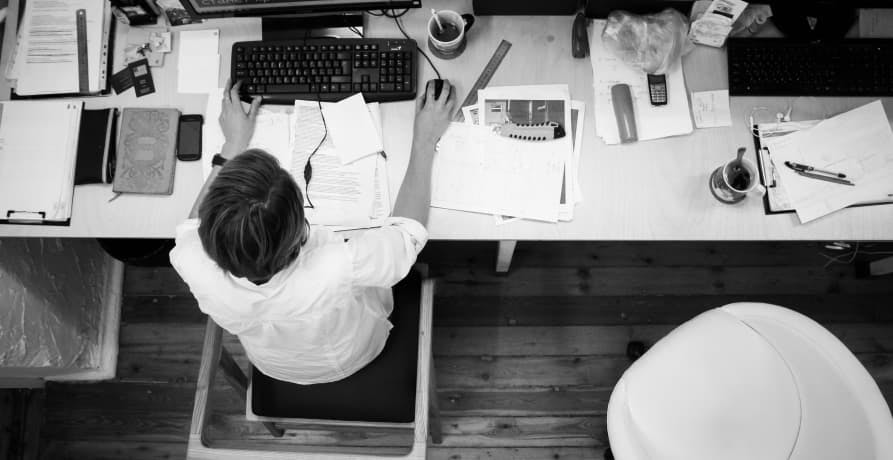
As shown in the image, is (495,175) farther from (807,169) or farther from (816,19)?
(816,19)

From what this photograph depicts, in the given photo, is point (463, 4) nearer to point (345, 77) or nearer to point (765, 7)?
point (345, 77)

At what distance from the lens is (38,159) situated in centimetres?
130

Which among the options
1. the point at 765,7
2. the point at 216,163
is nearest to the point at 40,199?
the point at 216,163

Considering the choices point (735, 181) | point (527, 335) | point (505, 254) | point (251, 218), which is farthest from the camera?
point (527, 335)

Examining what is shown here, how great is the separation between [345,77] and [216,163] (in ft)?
1.20

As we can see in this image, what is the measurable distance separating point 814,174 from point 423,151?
0.88m

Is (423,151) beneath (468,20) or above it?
beneath

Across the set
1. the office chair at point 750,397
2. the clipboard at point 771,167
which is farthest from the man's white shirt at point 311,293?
the clipboard at point 771,167

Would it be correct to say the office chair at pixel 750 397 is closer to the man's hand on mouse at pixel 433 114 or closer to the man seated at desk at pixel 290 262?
the man seated at desk at pixel 290 262

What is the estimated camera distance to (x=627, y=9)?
1.33 metres

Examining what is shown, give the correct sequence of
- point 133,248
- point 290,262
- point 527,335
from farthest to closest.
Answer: point 527,335 → point 133,248 → point 290,262

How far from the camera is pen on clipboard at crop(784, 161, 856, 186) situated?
4.01 ft

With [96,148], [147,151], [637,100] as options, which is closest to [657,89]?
[637,100]

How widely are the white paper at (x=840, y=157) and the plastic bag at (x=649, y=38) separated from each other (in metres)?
0.30
